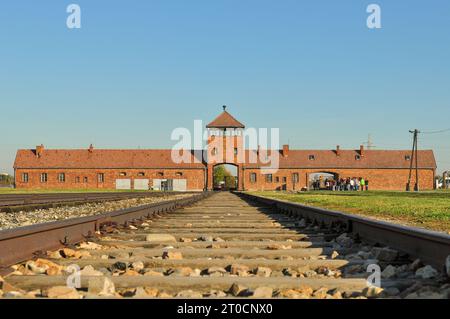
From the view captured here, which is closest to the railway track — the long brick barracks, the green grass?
the green grass

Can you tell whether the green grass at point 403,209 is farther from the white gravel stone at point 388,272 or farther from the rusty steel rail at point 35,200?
the rusty steel rail at point 35,200

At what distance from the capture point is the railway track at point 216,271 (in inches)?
130

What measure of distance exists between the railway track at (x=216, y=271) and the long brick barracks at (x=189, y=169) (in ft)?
217

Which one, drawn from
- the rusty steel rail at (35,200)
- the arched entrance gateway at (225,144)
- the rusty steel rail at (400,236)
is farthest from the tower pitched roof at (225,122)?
the rusty steel rail at (400,236)

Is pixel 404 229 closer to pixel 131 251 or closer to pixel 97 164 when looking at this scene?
pixel 131 251

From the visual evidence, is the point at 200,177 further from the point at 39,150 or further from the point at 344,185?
the point at 39,150

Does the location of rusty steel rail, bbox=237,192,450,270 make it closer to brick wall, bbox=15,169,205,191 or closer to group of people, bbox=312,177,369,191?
group of people, bbox=312,177,369,191

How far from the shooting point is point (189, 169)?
74062 millimetres

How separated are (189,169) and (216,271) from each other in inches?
2764
